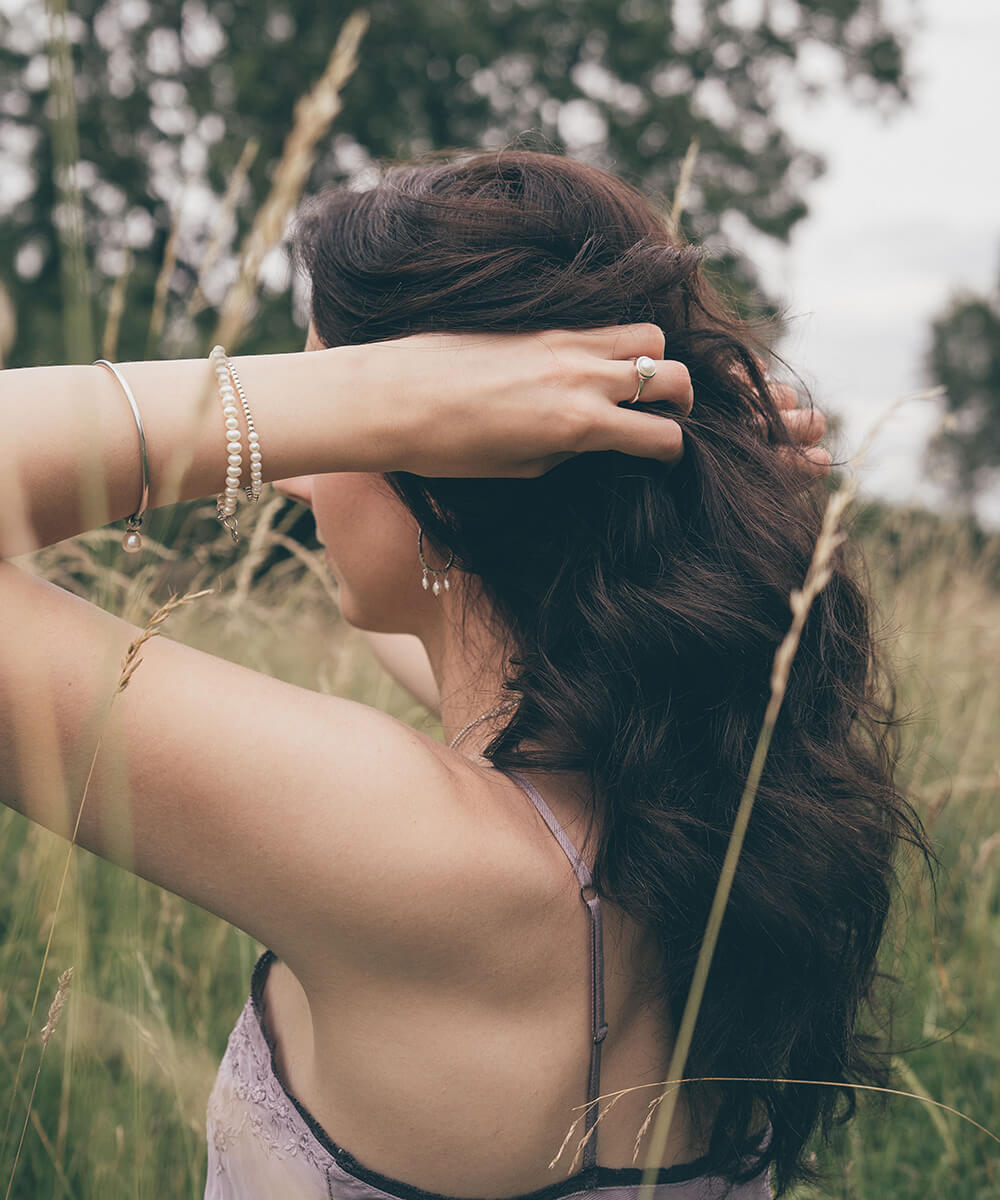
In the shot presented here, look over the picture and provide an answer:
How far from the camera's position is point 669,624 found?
1.20 meters

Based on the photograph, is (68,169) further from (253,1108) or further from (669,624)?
(253,1108)

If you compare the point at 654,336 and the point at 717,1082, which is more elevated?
the point at 654,336

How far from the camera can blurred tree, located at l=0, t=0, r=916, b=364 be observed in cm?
1404

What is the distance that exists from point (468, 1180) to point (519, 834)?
0.41 metres

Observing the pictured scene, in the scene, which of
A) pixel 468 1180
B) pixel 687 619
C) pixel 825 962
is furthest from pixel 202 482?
pixel 825 962

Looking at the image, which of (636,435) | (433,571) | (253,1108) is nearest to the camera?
(636,435)

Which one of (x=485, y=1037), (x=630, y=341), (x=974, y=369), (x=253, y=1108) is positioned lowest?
(x=974, y=369)

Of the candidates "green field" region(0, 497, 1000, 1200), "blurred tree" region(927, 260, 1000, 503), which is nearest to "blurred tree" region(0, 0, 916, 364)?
"green field" region(0, 497, 1000, 1200)

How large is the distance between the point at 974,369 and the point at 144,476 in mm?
44702

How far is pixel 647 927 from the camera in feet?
3.92

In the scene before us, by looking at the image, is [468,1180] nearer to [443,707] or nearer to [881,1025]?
[443,707]

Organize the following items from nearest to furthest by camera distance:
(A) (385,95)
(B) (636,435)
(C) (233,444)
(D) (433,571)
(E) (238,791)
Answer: (E) (238,791)
(C) (233,444)
(B) (636,435)
(D) (433,571)
(A) (385,95)

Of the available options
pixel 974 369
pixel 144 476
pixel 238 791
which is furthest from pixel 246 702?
pixel 974 369

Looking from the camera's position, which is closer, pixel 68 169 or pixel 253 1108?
pixel 68 169
